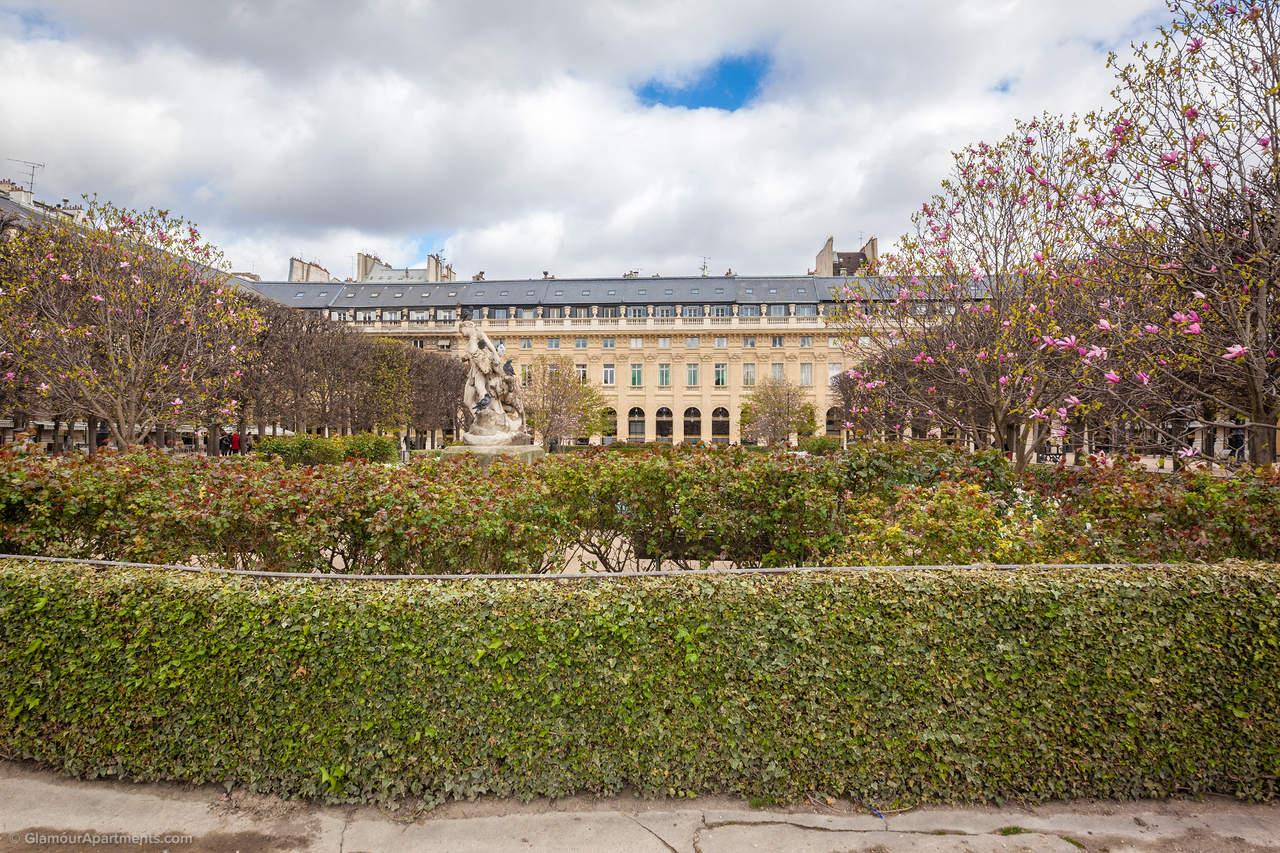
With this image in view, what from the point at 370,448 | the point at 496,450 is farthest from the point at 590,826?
the point at 370,448

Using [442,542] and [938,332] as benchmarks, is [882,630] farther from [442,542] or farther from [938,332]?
[938,332]

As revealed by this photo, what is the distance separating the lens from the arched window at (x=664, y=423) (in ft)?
185

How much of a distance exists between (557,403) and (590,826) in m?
35.2

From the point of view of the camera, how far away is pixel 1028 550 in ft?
15.5

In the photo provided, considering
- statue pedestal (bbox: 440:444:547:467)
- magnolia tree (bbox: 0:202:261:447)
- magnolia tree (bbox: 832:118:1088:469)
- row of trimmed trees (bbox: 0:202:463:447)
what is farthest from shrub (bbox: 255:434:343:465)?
magnolia tree (bbox: 832:118:1088:469)

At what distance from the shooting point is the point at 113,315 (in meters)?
14.4

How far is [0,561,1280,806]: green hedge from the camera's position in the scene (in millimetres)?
3555

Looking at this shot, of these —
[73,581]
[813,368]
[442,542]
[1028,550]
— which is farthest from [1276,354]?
[813,368]

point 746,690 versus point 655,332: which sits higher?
point 655,332

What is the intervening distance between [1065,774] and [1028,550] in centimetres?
161

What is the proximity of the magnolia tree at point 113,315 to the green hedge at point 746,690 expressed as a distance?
46.1 ft

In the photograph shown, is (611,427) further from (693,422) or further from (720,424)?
(720,424)

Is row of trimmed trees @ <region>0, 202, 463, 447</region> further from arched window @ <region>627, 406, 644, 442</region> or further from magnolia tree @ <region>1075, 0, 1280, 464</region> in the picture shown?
arched window @ <region>627, 406, 644, 442</region>

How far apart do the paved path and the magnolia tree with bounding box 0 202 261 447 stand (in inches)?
545
